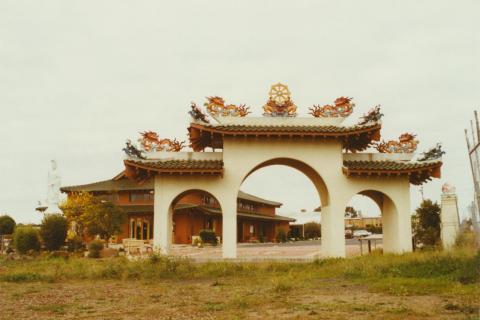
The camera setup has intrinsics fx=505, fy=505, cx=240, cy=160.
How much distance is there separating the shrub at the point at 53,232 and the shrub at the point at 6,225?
14.3 meters

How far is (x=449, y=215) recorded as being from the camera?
70.6 feet

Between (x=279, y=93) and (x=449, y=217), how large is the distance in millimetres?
8964

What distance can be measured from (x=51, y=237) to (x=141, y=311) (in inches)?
990

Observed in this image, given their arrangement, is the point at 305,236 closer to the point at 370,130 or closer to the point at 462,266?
the point at 370,130

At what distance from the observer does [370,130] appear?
2019 centimetres

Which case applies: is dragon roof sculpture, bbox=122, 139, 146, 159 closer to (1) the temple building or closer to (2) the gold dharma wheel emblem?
(2) the gold dharma wheel emblem

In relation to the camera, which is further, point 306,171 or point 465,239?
point 306,171

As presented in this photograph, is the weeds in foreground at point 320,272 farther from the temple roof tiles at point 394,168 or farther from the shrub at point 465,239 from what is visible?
the temple roof tiles at point 394,168

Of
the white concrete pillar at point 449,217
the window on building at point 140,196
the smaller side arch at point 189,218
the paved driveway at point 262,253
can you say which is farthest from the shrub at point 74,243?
the white concrete pillar at point 449,217

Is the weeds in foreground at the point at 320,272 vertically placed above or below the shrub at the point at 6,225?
below

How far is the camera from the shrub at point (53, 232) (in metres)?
33.1

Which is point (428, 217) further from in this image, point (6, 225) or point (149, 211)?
point (6, 225)

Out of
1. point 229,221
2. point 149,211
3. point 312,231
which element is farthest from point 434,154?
point 312,231

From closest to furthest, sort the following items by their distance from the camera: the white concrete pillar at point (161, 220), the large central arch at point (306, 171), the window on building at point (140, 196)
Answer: the white concrete pillar at point (161, 220)
the large central arch at point (306, 171)
the window on building at point (140, 196)
